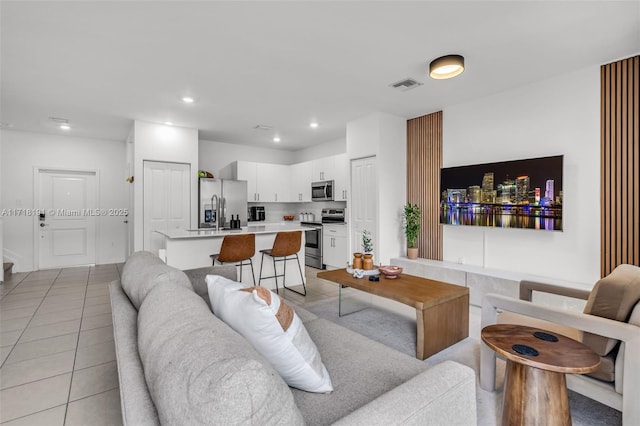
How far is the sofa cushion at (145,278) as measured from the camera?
1482mm

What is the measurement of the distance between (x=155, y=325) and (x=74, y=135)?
690cm

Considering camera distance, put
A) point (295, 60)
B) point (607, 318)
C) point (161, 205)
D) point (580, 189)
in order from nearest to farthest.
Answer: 1. point (607, 318)
2. point (295, 60)
3. point (580, 189)
4. point (161, 205)

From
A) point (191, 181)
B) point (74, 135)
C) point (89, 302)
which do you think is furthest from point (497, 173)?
point (74, 135)

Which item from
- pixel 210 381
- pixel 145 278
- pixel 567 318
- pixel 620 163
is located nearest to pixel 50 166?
pixel 145 278

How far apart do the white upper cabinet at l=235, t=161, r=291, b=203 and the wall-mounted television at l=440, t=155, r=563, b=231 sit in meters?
3.76

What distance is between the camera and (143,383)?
95cm

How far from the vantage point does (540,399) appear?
1.51 m

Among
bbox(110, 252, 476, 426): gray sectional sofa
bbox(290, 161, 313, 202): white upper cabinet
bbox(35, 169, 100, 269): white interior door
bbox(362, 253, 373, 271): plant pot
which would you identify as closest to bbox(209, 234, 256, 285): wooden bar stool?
bbox(362, 253, 373, 271): plant pot

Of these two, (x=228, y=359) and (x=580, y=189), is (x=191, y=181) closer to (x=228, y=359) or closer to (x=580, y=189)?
(x=228, y=359)

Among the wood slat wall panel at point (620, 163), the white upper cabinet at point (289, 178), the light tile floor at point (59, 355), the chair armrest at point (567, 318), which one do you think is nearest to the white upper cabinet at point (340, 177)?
the white upper cabinet at point (289, 178)

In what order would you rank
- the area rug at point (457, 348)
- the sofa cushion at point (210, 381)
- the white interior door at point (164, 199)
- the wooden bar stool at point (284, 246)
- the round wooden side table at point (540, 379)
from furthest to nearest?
the white interior door at point (164, 199)
the wooden bar stool at point (284, 246)
the area rug at point (457, 348)
the round wooden side table at point (540, 379)
the sofa cushion at point (210, 381)

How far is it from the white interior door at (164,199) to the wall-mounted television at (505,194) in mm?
4290

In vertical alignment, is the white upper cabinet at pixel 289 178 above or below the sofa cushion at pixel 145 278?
above

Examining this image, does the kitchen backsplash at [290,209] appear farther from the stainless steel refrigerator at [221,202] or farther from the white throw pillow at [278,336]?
the white throw pillow at [278,336]
